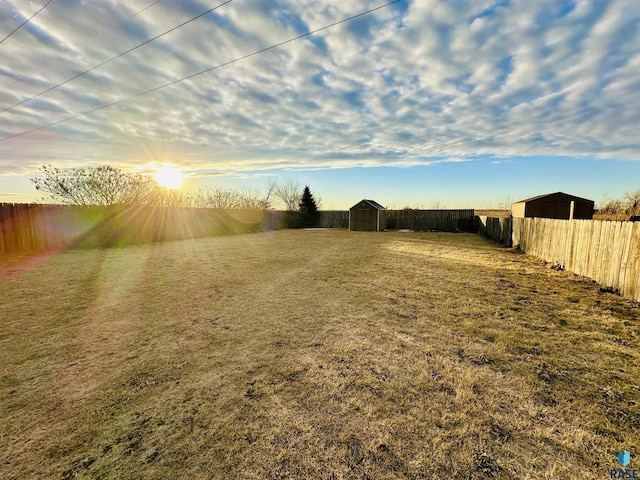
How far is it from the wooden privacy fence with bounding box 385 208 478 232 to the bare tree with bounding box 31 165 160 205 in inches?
784

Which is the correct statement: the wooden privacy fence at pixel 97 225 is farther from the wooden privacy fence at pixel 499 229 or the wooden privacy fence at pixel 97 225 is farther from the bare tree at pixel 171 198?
the wooden privacy fence at pixel 499 229

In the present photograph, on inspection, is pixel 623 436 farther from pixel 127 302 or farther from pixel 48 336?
pixel 127 302

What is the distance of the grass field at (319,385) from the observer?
1522 mm

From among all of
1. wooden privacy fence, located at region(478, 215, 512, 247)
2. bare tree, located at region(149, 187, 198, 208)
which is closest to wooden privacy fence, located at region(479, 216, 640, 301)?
wooden privacy fence, located at region(478, 215, 512, 247)

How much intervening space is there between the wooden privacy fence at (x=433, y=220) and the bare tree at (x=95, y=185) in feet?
65.3

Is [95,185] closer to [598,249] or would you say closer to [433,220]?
[598,249]

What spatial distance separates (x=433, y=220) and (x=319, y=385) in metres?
23.0

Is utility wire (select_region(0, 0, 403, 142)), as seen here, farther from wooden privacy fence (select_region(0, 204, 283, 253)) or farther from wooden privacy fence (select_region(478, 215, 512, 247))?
wooden privacy fence (select_region(478, 215, 512, 247))

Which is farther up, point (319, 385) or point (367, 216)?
point (367, 216)

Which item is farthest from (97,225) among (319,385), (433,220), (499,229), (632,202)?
(632,202)

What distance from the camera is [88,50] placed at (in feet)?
25.7

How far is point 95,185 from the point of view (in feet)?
45.2

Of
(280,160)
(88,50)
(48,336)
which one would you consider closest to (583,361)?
(48,336)

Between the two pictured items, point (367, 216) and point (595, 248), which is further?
point (367, 216)
